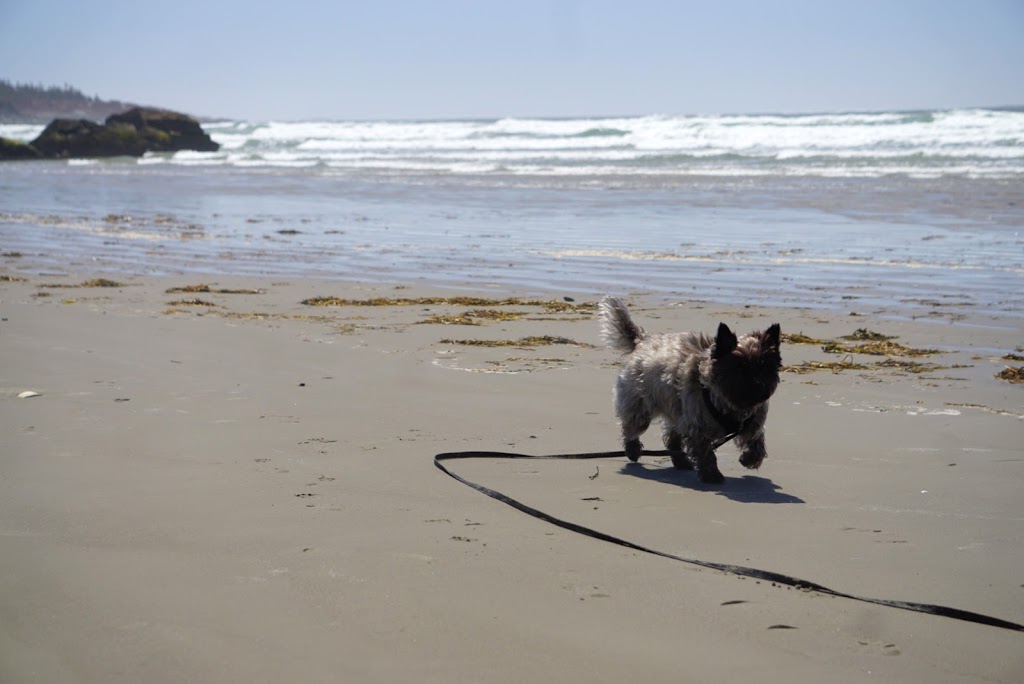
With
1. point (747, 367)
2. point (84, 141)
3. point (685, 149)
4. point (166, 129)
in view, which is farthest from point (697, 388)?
point (166, 129)

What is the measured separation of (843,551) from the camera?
4223mm

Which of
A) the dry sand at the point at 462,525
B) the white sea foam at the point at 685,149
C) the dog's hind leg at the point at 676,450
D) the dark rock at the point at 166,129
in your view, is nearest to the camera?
the dry sand at the point at 462,525

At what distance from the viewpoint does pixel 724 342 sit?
5145mm

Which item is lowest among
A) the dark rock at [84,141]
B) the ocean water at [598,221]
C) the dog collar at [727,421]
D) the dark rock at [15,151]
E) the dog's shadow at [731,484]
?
the dog's shadow at [731,484]

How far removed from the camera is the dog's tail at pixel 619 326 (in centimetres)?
603

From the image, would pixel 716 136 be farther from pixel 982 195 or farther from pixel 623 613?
pixel 623 613

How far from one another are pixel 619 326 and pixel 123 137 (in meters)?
66.3

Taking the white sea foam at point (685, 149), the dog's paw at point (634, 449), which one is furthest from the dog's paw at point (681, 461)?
the white sea foam at point (685, 149)

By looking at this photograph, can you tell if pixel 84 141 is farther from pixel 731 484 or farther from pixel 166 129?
pixel 731 484

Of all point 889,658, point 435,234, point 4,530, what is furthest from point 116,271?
point 889,658

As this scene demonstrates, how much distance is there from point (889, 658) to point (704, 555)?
1.02 metres

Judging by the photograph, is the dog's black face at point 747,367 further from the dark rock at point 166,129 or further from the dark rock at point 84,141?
the dark rock at point 166,129

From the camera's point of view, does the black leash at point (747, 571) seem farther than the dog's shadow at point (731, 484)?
No

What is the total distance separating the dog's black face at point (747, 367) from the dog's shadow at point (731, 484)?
1.36ft
